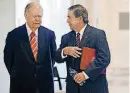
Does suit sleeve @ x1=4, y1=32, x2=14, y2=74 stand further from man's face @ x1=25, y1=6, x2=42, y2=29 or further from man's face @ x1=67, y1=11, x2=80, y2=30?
man's face @ x1=67, y1=11, x2=80, y2=30

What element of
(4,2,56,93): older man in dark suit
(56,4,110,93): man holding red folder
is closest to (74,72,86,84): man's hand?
(56,4,110,93): man holding red folder

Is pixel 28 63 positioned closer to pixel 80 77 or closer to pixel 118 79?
pixel 80 77

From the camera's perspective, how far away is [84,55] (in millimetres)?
2221

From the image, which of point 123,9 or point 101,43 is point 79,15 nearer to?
Answer: point 101,43

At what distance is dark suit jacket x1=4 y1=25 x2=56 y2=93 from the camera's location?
2582mm

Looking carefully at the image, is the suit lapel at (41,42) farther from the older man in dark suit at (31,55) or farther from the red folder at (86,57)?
the red folder at (86,57)

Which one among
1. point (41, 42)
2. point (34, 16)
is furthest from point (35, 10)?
point (41, 42)

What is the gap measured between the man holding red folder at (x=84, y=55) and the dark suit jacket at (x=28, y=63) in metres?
0.30

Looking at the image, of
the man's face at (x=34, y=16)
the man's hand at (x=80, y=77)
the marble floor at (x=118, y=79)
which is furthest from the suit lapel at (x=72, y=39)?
the marble floor at (x=118, y=79)

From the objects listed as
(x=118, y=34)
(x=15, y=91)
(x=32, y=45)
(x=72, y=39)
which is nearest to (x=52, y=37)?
(x=32, y=45)

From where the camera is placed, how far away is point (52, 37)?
2.71 meters

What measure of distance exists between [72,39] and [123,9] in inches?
43.4

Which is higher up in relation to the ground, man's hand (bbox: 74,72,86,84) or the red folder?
the red folder

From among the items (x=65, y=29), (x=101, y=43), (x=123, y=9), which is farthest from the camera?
(x=65, y=29)
